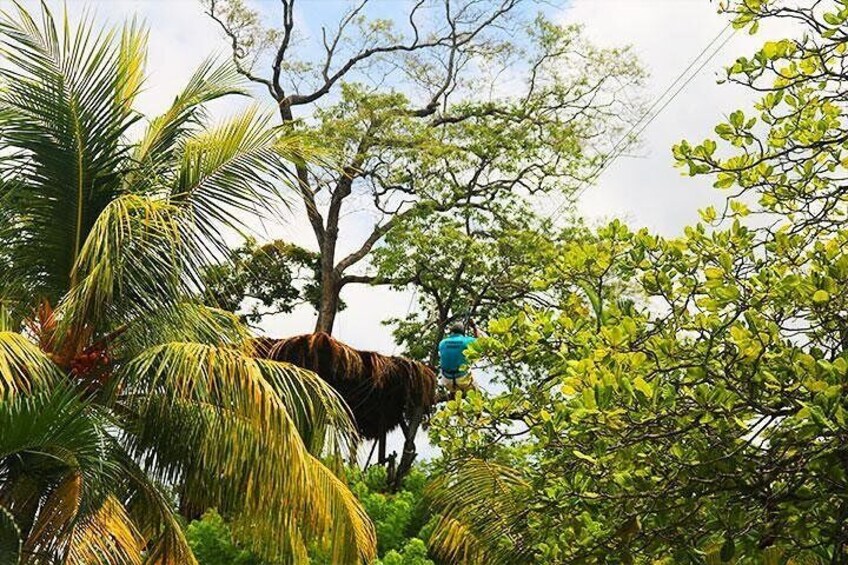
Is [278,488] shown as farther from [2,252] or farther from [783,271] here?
[783,271]

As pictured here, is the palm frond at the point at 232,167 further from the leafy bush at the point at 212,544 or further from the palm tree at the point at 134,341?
the leafy bush at the point at 212,544

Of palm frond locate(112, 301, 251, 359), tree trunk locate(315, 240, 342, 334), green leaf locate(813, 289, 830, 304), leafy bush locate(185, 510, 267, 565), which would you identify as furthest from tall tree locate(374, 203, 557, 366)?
green leaf locate(813, 289, 830, 304)

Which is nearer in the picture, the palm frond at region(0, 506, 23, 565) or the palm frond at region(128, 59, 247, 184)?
the palm frond at region(0, 506, 23, 565)

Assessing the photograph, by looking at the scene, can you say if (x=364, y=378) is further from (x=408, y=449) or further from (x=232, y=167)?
(x=232, y=167)

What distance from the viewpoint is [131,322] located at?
646cm

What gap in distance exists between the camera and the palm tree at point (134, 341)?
579cm

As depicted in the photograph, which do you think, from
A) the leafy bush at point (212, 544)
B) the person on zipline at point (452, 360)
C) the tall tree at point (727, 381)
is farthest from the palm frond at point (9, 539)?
the leafy bush at point (212, 544)

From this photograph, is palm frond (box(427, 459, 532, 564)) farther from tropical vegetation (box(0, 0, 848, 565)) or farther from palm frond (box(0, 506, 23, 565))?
palm frond (box(0, 506, 23, 565))

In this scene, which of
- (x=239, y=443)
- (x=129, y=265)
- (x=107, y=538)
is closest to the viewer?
(x=107, y=538)

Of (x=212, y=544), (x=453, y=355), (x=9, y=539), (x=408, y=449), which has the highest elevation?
(x=408, y=449)

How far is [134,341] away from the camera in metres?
6.47

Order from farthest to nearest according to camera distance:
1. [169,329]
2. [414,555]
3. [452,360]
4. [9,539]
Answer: [414,555] → [452,360] → [169,329] → [9,539]

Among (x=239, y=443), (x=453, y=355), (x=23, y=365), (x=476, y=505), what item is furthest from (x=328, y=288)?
(x=23, y=365)

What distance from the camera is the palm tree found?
228 inches
